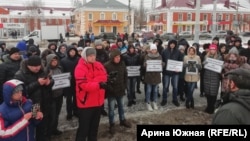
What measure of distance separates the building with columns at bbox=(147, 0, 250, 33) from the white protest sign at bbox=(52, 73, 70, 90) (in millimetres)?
57969

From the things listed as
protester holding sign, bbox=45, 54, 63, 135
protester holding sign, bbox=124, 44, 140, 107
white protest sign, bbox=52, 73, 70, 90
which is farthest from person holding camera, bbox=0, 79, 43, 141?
protester holding sign, bbox=124, 44, 140, 107

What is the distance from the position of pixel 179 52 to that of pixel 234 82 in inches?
213

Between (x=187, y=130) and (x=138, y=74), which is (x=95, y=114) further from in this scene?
(x=138, y=74)

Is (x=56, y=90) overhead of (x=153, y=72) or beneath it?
beneath

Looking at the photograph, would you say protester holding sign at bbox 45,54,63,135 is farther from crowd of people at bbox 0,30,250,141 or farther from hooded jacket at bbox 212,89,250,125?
hooded jacket at bbox 212,89,250,125

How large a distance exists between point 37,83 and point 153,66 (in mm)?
3813

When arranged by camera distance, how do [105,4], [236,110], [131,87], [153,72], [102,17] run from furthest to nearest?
[105,4] < [102,17] < [131,87] < [153,72] < [236,110]

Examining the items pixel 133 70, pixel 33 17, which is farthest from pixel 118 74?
pixel 33 17

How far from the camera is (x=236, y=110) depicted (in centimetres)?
262

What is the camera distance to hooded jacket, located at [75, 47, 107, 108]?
5062mm

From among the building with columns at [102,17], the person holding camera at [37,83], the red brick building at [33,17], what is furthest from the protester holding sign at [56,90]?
the red brick building at [33,17]

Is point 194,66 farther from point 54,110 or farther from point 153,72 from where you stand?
point 54,110

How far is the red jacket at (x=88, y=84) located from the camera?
5062mm

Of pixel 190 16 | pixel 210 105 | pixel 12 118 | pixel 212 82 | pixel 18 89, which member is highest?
pixel 190 16
